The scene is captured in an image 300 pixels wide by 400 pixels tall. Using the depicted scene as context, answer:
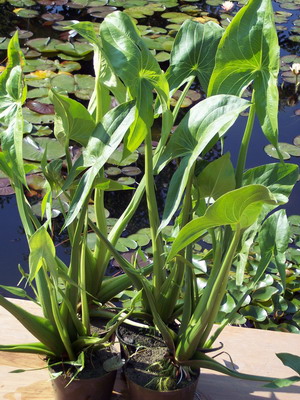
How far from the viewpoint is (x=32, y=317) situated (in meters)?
0.80

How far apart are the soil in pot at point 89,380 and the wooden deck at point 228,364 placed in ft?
0.22

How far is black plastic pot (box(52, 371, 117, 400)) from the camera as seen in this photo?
2.66ft

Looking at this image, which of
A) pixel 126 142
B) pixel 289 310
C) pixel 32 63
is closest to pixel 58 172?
pixel 126 142

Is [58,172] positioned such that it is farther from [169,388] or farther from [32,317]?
[169,388]

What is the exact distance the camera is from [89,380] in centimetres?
81

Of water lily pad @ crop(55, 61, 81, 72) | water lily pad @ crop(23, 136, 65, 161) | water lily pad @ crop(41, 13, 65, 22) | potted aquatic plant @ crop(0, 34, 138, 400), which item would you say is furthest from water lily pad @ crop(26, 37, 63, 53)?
potted aquatic plant @ crop(0, 34, 138, 400)

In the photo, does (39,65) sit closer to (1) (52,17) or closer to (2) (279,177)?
(1) (52,17)

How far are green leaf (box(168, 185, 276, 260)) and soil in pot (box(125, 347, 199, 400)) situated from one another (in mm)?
230

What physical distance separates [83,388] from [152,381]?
0.09 meters

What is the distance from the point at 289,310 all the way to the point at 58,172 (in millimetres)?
877

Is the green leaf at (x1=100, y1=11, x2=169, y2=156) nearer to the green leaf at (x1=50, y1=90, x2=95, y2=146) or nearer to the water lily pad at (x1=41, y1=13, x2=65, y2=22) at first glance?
the green leaf at (x1=50, y1=90, x2=95, y2=146)

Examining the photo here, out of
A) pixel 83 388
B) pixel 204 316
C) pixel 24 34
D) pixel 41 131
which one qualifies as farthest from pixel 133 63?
pixel 24 34

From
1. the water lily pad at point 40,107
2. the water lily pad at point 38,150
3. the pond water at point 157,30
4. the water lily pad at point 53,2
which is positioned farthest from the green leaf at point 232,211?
the water lily pad at point 53,2

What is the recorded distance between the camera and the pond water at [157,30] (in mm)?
1888
